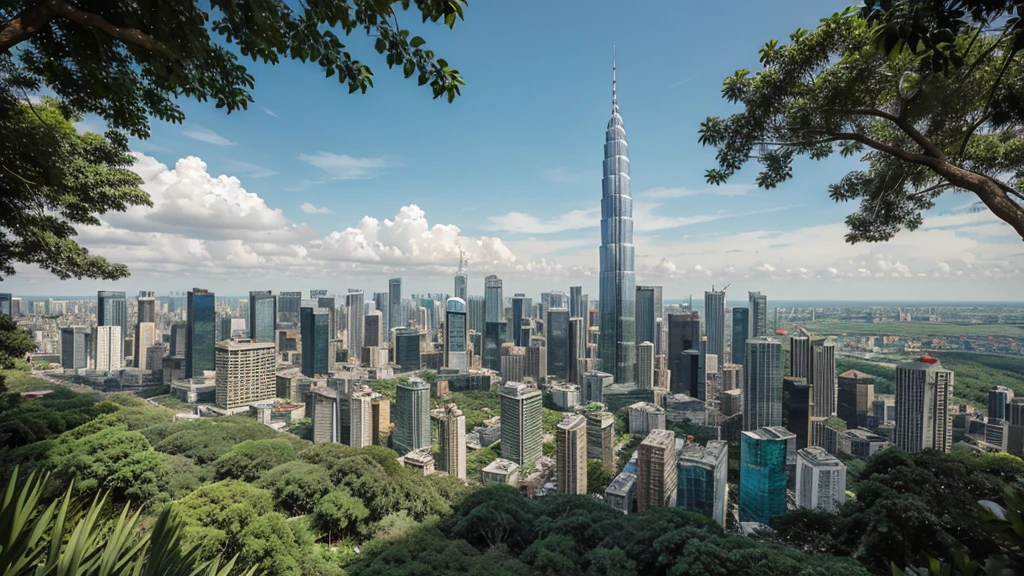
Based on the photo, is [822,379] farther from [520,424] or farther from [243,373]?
[243,373]

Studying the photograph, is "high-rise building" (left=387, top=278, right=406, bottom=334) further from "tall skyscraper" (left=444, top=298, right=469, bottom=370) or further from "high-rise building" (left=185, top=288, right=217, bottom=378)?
"high-rise building" (left=185, top=288, right=217, bottom=378)

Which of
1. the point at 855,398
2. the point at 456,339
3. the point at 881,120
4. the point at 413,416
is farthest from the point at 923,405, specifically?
the point at 456,339

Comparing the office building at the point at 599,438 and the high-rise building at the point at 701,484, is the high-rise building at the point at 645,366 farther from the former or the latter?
the high-rise building at the point at 701,484

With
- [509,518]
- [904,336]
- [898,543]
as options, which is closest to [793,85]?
[898,543]

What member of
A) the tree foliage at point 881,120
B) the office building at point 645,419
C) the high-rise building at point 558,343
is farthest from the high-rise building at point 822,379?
the high-rise building at point 558,343

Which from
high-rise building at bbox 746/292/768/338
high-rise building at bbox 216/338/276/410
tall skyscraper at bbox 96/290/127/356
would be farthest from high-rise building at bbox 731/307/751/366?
tall skyscraper at bbox 96/290/127/356

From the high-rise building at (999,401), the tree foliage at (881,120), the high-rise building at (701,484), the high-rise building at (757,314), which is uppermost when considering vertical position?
the tree foliage at (881,120)
